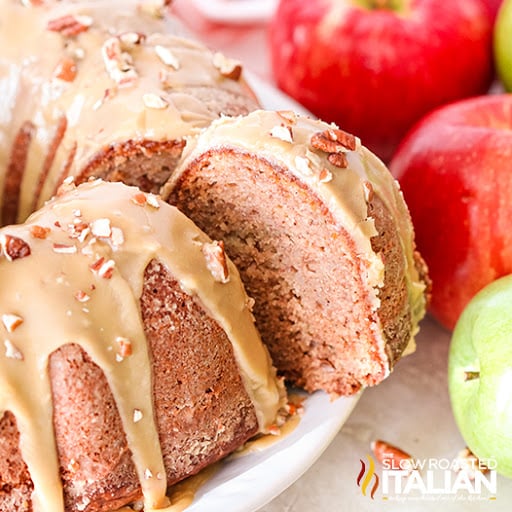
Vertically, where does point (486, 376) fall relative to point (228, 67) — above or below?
below

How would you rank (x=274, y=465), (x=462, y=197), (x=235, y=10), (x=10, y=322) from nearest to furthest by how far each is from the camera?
(x=10, y=322)
(x=274, y=465)
(x=462, y=197)
(x=235, y=10)

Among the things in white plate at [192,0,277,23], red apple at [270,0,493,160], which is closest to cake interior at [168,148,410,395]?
red apple at [270,0,493,160]

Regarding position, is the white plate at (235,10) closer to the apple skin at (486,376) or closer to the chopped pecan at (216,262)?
the apple skin at (486,376)

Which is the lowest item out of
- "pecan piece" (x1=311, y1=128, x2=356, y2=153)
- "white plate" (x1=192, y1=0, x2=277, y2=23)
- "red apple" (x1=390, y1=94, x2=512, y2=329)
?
"white plate" (x1=192, y1=0, x2=277, y2=23)

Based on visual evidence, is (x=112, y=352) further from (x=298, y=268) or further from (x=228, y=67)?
(x=228, y=67)

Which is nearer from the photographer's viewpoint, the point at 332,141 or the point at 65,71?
the point at 332,141

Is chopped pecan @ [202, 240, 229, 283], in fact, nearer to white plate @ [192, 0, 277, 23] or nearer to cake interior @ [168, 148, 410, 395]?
cake interior @ [168, 148, 410, 395]

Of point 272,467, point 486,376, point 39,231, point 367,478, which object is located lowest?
point 367,478

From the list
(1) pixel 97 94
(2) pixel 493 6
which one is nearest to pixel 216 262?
(1) pixel 97 94
